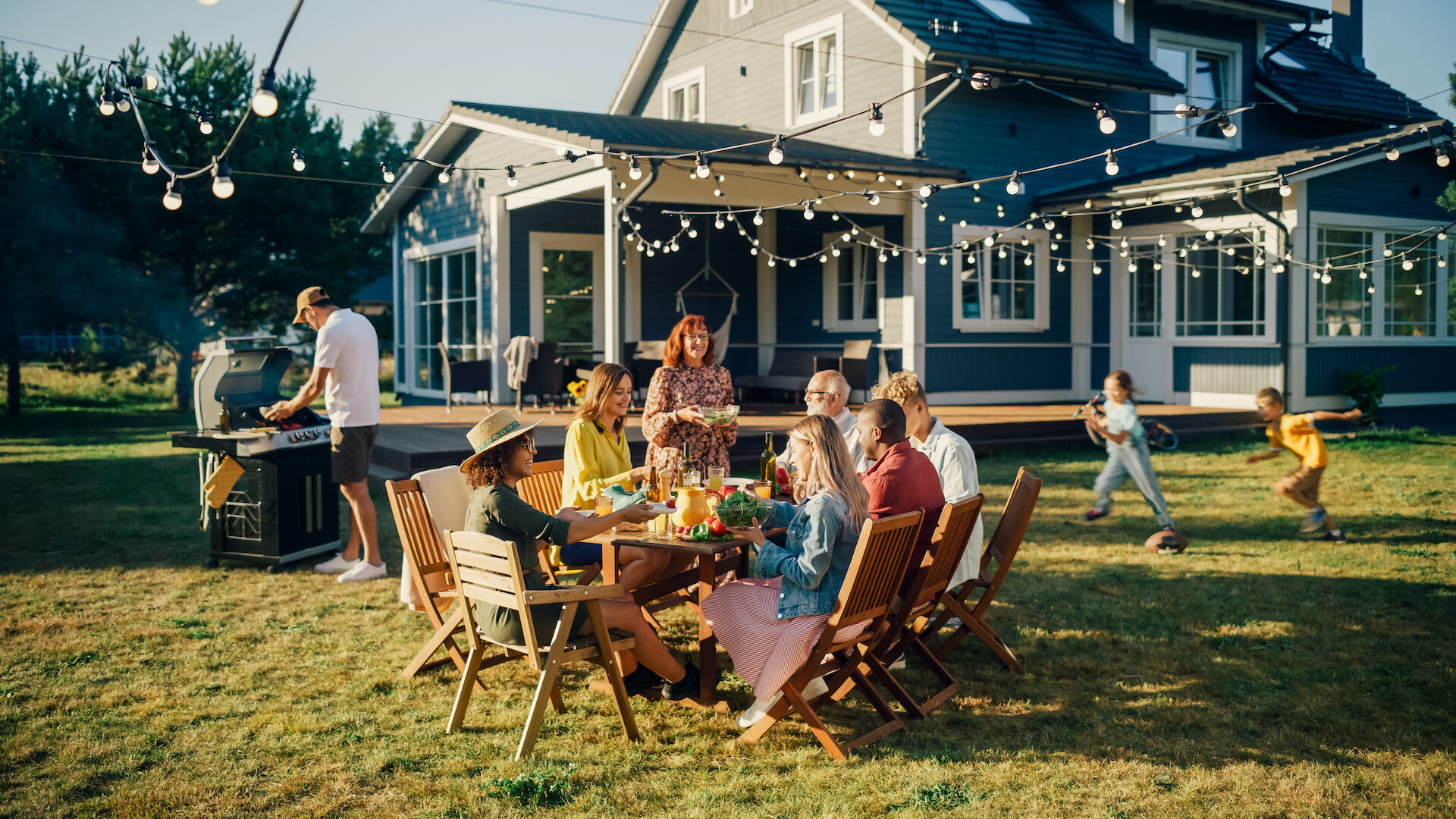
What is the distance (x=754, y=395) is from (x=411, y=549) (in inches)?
436

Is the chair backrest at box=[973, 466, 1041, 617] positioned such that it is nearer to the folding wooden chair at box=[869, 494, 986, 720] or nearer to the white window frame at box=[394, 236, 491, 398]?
the folding wooden chair at box=[869, 494, 986, 720]

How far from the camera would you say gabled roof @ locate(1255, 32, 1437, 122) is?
15320mm

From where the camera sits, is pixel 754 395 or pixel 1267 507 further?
pixel 754 395

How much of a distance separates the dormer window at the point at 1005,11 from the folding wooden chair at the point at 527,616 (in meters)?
12.3

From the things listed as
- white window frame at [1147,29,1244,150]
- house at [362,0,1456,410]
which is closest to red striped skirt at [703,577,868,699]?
house at [362,0,1456,410]

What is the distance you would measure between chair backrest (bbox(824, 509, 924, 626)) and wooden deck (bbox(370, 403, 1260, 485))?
564cm

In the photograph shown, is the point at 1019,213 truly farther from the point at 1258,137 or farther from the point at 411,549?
the point at 411,549

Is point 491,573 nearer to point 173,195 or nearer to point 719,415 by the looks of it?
point 719,415

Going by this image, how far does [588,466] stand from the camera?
4.82 meters

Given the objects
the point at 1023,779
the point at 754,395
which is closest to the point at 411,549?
the point at 1023,779

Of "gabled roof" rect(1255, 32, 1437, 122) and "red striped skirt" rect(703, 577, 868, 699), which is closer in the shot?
"red striped skirt" rect(703, 577, 868, 699)

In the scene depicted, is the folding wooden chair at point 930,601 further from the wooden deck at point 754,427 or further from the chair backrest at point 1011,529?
the wooden deck at point 754,427

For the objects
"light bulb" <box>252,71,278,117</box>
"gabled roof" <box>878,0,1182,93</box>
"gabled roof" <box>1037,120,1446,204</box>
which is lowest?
"light bulb" <box>252,71,278,117</box>

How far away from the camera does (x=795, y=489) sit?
15.2ft
